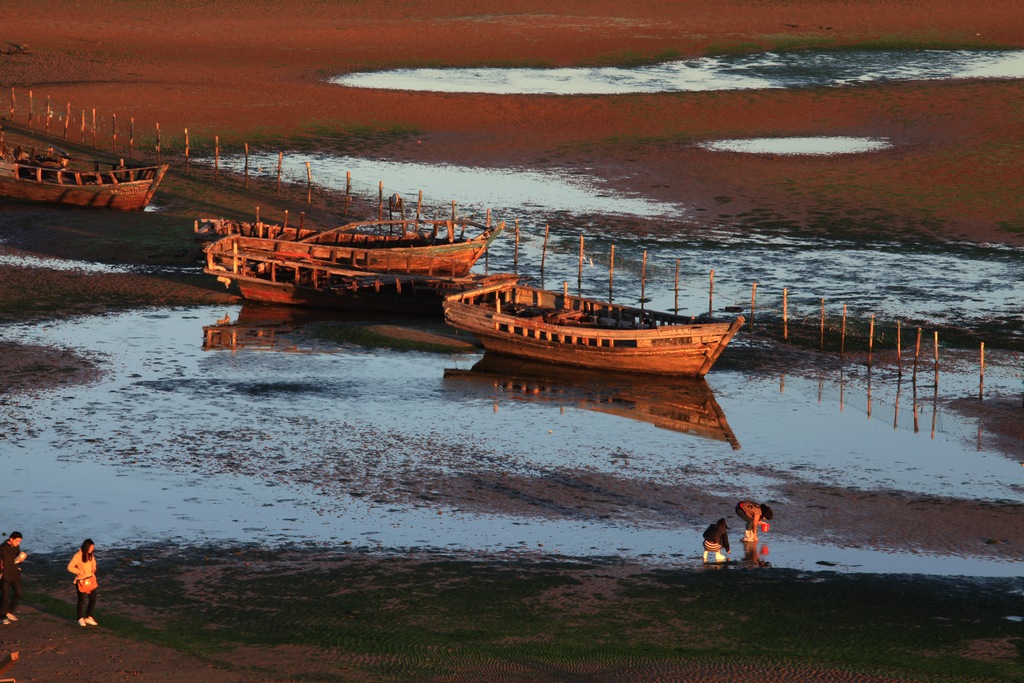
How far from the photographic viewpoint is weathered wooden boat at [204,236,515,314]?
2035 inches

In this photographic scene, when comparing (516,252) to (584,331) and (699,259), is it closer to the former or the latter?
(699,259)

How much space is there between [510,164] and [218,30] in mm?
33382

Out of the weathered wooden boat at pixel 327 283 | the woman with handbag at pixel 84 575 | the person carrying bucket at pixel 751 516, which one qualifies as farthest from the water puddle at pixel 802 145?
the woman with handbag at pixel 84 575

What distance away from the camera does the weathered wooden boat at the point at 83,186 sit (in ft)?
206

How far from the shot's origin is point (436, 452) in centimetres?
3591

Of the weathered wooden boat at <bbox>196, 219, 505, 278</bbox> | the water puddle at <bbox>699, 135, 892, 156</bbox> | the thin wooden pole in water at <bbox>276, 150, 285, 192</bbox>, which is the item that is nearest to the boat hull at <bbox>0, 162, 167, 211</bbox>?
the weathered wooden boat at <bbox>196, 219, 505, 278</bbox>

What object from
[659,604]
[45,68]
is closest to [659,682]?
[659,604]

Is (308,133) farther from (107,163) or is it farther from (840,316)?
(840,316)

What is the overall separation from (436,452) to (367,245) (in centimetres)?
2355

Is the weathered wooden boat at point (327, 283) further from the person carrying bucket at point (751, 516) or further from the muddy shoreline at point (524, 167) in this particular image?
the person carrying bucket at point (751, 516)

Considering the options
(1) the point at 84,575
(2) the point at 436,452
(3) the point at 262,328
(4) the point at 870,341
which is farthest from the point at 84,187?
(1) the point at 84,575

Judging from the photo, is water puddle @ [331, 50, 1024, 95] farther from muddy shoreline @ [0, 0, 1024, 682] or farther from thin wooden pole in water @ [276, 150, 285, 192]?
thin wooden pole in water @ [276, 150, 285, 192]

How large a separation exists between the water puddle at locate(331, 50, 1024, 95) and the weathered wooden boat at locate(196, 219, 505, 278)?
100ft

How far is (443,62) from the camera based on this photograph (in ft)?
313
